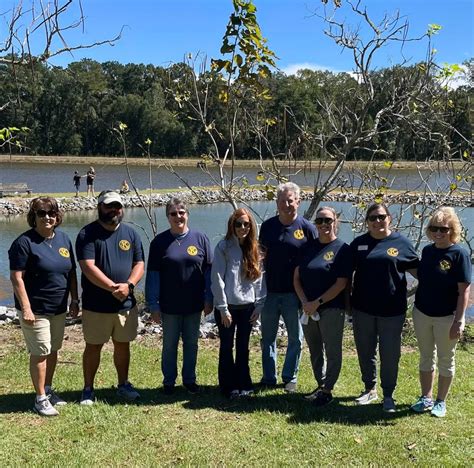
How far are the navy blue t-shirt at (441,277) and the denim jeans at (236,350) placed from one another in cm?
141

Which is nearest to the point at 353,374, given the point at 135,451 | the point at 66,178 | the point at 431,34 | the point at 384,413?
the point at 384,413

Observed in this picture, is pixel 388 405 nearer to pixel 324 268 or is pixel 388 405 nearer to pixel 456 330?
pixel 456 330

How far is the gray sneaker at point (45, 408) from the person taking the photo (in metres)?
4.44

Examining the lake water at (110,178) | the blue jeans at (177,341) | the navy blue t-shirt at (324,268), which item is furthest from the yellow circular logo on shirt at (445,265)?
the lake water at (110,178)

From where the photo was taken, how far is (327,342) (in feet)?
15.2

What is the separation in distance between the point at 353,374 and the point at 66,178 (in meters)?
39.3

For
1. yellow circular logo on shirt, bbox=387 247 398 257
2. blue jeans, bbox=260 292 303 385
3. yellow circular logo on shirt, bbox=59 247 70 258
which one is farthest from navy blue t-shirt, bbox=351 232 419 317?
yellow circular logo on shirt, bbox=59 247 70 258

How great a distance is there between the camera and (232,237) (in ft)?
15.3

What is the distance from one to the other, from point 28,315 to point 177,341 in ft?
4.23

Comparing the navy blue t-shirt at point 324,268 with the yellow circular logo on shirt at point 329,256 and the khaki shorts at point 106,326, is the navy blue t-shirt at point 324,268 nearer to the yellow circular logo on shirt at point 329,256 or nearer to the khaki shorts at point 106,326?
the yellow circular logo on shirt at point 329,256

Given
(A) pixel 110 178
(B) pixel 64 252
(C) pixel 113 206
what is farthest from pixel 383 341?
(A) pixel 110 178

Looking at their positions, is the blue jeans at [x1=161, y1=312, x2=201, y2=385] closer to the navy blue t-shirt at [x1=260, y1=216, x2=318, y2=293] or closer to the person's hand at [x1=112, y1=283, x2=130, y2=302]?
the person's hand at [x1=112, y1=283, x2=130, y2=302]

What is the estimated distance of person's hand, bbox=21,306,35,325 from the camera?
4.26 m

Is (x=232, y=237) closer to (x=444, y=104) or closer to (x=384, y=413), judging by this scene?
(x=384, y=413)
